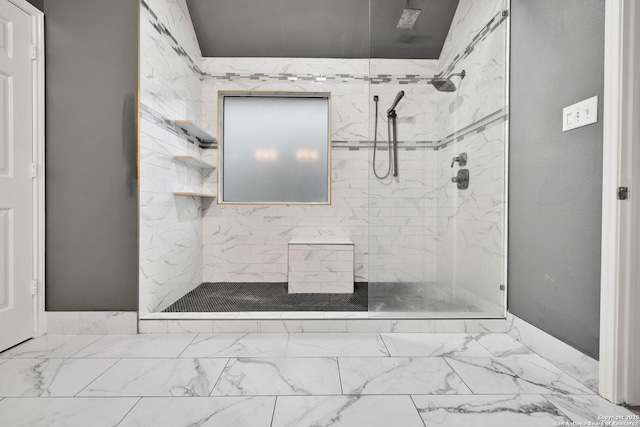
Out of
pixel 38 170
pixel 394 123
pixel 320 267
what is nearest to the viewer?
pixel 38 170

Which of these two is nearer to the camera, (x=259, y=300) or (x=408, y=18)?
(x=408, y=18)

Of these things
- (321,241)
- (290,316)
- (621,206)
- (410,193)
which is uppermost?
(410,193)

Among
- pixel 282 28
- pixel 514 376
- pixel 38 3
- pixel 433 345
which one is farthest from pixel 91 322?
pixel 282 28

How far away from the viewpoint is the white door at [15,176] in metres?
1.74

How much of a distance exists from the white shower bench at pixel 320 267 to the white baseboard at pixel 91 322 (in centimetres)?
132

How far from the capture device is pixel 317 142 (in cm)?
356

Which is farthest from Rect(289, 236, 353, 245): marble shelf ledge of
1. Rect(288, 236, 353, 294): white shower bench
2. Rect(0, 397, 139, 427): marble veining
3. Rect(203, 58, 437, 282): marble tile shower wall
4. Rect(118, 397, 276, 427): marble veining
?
Rect(0, 397, 139, 427): marble veining

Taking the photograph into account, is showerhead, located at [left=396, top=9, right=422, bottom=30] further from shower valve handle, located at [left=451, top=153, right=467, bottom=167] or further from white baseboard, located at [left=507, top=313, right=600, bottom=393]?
white baseboard, located at [left=507, top=313, right=600, bottom=393]

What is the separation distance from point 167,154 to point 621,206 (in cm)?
279

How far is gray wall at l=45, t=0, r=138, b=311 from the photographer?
77.4 inches

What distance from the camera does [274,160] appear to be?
3.56m

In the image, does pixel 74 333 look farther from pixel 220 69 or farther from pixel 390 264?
pixel 220 69

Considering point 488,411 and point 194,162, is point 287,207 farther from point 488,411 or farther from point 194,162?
point 488,411

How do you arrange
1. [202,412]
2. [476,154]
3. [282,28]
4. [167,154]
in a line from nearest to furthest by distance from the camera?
[202,412] → [476,154] → [167,154] → [282,28]
